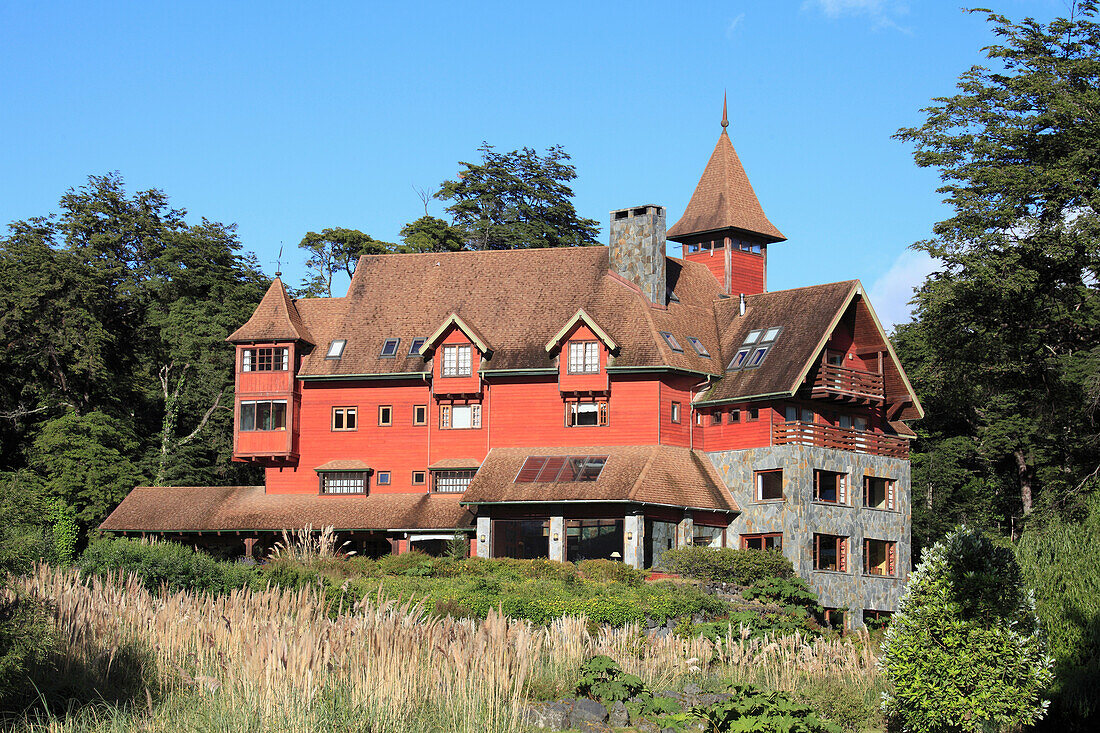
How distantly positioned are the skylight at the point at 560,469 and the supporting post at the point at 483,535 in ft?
5.65

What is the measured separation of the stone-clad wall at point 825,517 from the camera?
40969 mm

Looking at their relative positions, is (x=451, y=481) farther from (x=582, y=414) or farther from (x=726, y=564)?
(x=726, y=564)

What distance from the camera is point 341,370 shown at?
153 ft

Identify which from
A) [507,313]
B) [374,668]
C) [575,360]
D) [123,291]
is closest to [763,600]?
[575,360]

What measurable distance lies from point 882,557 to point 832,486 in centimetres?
344

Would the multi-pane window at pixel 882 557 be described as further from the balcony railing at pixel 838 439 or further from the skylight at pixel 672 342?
the skylight at pixel 672 342

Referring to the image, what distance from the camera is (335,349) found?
4778cm

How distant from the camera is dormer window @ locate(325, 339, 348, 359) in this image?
4750 cm

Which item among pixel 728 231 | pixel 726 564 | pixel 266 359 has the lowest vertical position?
pixel 726 564

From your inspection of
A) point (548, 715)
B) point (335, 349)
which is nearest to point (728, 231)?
point (335, 349)

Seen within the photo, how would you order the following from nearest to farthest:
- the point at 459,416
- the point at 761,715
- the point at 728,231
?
the point at 761,715 → the point at 459,416 → the point at 728,231

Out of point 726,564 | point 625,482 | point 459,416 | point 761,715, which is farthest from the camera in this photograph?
point 459,416

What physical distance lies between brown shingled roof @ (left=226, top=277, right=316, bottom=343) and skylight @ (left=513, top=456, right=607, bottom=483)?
10.7 metres

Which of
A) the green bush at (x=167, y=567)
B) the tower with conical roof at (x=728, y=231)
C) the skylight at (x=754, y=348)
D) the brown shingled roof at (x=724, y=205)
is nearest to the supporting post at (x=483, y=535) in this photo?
the skylight at (x=754, y=348)
